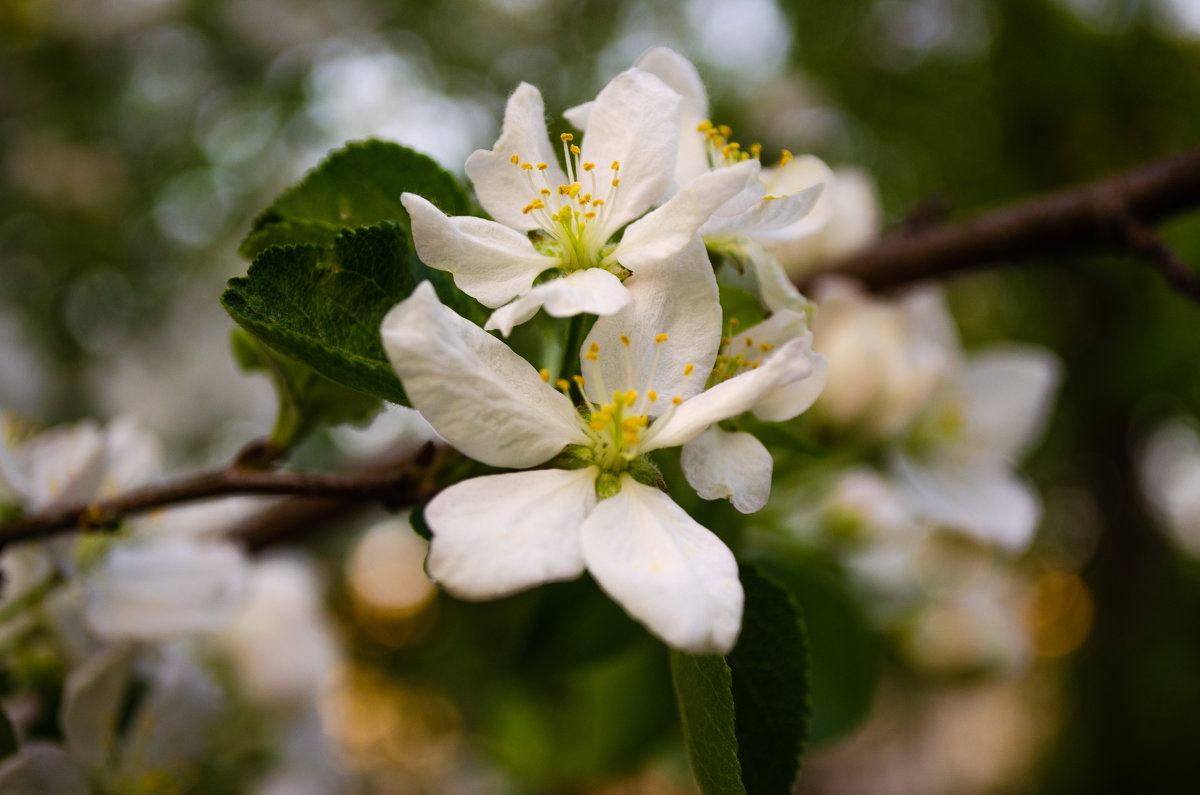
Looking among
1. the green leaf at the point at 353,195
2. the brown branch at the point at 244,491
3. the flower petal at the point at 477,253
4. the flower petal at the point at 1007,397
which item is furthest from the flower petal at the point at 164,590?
the flower petal at the point at 1007,397

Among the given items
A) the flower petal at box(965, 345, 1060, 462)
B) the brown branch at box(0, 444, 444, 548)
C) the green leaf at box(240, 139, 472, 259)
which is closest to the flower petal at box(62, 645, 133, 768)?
the brown branch at box(0, 444, 444, 548)

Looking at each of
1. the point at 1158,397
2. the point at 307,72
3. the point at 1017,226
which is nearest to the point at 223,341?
the point at 307,72

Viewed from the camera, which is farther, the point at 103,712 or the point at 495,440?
the point at 103,712

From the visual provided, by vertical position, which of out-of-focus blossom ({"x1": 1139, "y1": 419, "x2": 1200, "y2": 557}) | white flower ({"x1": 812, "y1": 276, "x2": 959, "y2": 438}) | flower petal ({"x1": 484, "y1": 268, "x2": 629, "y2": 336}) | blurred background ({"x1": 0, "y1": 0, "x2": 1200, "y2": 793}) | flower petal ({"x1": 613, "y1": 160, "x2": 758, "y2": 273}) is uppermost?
flower petal ({"x1": 613, "y1": 160, "x2": 758, "y2": 273})

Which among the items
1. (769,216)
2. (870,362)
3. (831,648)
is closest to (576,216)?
(769,216)

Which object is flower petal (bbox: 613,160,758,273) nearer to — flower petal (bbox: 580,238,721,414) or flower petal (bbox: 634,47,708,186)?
flower petal (bbox: 580,238,721,414)

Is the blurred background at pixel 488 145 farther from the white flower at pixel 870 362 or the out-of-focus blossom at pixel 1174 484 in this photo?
the white flower at pixel 870 362

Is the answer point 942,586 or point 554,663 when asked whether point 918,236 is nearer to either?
point 942,586
